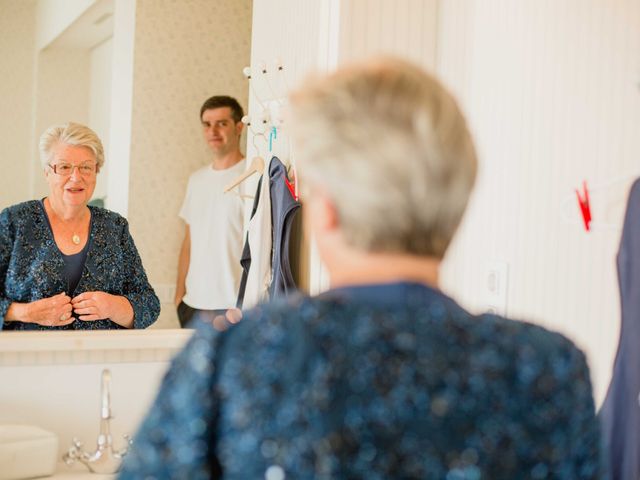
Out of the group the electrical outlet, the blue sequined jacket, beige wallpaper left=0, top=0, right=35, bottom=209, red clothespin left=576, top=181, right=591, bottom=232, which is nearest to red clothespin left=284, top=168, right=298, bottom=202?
the blue sequined jacket

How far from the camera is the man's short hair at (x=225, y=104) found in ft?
6.88

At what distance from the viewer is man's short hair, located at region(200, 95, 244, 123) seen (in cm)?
210

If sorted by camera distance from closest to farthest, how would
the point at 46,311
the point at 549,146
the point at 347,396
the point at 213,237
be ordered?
the point at 347,396, the point at 549,146, the point at 46,311, the point at 213,237

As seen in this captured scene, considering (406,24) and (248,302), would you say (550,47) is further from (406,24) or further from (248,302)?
(248,302)

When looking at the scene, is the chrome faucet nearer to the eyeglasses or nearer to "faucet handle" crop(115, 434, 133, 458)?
"faucet handle" crop(115, 434, 133, 458)

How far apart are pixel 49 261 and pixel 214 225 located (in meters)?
0.44

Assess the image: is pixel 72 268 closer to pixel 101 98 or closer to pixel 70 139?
pixel 70 139

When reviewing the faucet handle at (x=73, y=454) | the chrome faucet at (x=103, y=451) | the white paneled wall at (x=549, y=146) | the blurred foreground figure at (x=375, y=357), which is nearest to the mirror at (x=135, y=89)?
the chrome faucet at (x=103, y=451)

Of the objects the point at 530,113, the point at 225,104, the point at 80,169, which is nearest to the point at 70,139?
the point at 80,169

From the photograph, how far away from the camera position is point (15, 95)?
192 centimetres

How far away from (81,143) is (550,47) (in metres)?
1.11

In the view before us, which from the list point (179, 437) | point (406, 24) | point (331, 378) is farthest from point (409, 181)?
point (406, 24)

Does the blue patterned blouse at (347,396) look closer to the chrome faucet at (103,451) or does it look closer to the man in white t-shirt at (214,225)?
the chrome faucet at (103,451)

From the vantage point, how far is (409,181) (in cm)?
74
